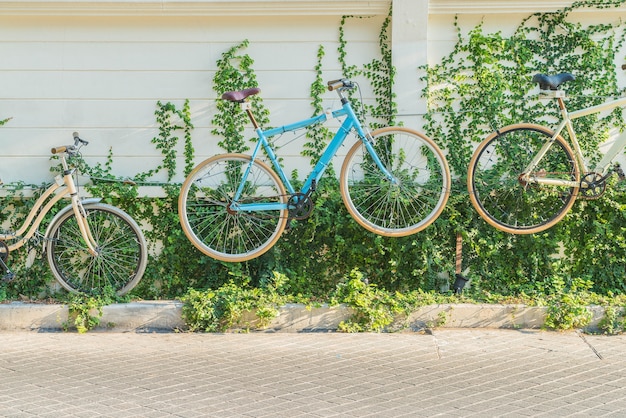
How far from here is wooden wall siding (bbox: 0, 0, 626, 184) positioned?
9.23 m

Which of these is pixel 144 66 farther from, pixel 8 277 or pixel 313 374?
pixel 313 374

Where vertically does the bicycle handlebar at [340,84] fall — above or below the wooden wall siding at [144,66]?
below

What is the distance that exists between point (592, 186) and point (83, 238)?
4.82 m

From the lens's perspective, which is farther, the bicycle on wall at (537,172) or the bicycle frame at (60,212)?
the bicycle frame at (60,212)

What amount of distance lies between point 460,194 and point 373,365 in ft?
8.26

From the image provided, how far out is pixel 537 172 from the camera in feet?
25.2

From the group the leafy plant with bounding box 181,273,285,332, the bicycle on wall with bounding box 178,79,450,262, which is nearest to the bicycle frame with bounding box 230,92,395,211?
the bicycle on wall with bounding box 178,79,450,262

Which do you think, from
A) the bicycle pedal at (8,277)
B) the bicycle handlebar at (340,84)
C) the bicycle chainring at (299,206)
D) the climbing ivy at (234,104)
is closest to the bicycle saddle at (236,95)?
the bicycle handlebar at (340,84)

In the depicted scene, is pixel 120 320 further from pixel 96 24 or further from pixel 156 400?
pixel 96 24

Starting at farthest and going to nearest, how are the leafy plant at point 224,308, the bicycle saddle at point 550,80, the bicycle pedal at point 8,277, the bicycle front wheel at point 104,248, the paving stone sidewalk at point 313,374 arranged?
the bicycle pedal at point 8,277 < the bicycle front wheel at point 104,248 < the leafy plant at point 224,308 < the bicycle saddle at point 550,80 < the paving stone sidewalk at point 313,374

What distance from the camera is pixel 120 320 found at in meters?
8.34

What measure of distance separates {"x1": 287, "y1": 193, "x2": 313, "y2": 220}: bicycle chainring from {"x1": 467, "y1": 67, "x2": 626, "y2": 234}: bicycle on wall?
1450 mm

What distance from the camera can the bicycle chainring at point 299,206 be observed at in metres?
7.79

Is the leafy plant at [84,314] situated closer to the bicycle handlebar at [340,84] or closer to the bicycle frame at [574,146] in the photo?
the bicycle handlebar at [340,84]
